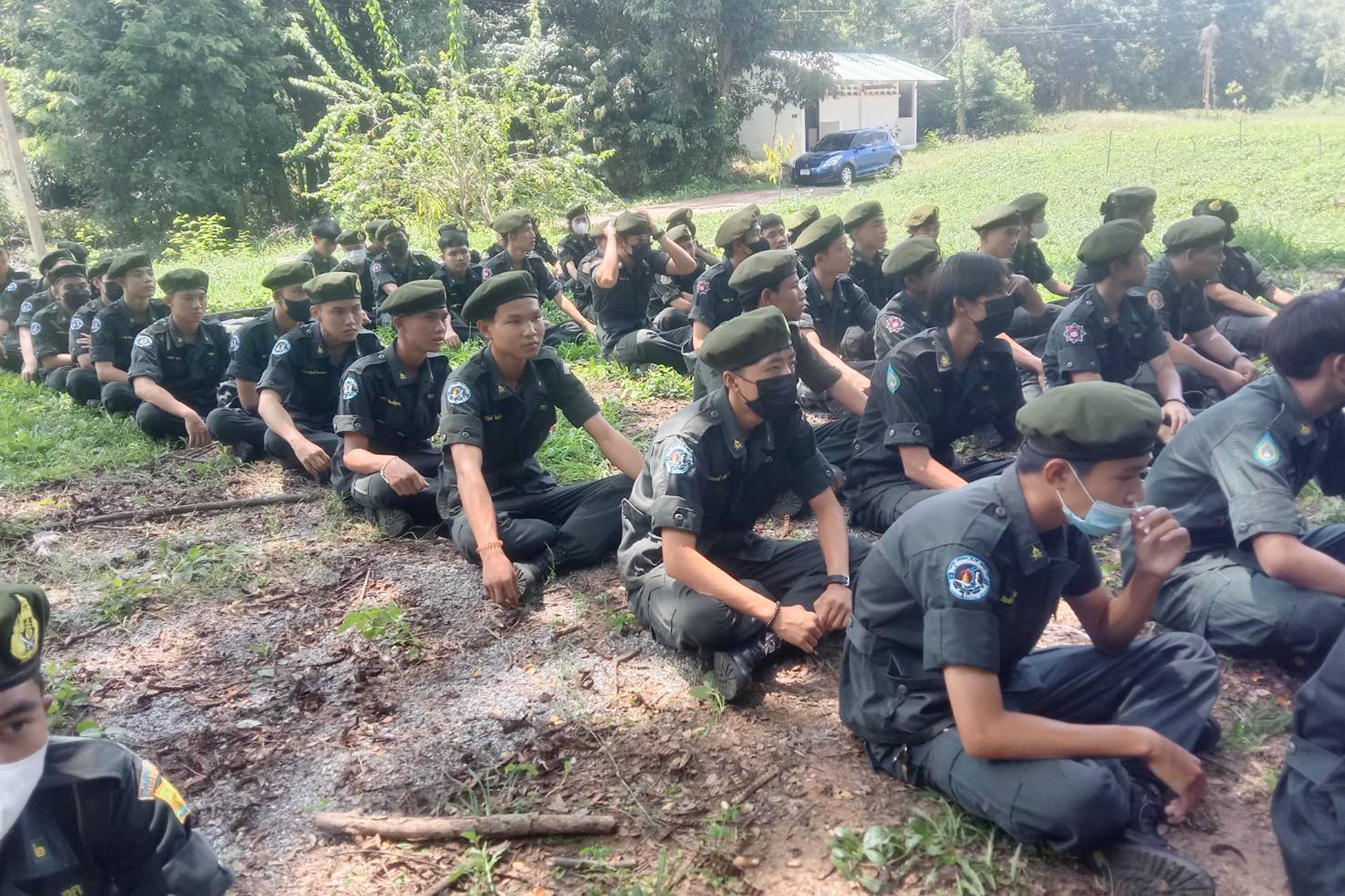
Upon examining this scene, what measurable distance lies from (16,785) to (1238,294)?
291 inches

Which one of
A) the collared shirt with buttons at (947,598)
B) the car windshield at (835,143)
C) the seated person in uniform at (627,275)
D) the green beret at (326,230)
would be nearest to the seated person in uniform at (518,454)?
the collared shirt with buttons at (947,598)

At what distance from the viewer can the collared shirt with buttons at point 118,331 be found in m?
6.99

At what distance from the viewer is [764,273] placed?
476 centimetres

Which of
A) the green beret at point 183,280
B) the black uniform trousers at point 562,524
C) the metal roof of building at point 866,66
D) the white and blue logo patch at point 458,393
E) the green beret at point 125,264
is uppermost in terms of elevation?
the metal roof of building at point 866,66

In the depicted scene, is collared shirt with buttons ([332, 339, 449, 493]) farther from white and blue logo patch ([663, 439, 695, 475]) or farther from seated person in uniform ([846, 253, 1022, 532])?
seated person in uniform ([846, 253, 1022, 532])

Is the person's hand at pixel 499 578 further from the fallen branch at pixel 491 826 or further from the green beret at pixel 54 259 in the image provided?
the green beret at pixel 54 259

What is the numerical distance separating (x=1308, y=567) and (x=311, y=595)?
3.84 metres

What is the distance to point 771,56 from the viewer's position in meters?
27.0

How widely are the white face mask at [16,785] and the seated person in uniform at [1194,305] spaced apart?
5364mm

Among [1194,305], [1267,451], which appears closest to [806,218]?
[1194,305]

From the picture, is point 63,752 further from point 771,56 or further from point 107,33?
point 771,56

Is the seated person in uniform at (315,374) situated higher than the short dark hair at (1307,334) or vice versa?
the short dark hair at (1307,334)

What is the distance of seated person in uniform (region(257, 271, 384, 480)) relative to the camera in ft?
17.9

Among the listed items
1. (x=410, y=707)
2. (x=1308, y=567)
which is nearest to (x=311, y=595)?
(x=410, y=707)
